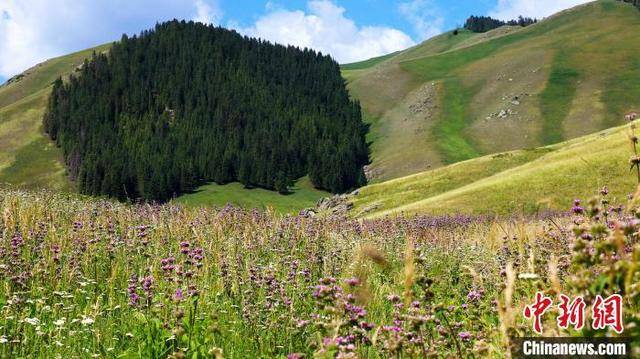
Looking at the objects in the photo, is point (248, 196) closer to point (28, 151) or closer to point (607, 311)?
point (28, 151)

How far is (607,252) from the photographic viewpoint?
2920mm

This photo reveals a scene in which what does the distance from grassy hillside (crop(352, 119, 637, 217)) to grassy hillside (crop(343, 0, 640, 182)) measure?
58.9 m

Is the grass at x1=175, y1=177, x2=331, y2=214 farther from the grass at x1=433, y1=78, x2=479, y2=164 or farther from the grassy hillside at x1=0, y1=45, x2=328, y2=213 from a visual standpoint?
the grass at x1=433, y1=78, x2=479, y2=164

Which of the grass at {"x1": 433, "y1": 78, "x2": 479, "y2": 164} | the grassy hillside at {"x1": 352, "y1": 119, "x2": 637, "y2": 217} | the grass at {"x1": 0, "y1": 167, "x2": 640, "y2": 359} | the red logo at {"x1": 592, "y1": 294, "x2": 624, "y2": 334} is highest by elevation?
the grass at {"x1": 433, "y1": 78, "x2": 479, "y2": 164}

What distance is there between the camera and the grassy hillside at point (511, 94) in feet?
430

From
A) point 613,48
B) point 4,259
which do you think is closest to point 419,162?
point 613,48

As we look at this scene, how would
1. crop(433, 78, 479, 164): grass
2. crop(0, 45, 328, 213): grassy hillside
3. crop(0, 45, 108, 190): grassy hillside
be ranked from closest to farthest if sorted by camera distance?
crop(433, 78, 479, 164): grass < crop(0, 45, 328, 213): grassy hillside < crop(0, 45, 108, 190): grassy hillside

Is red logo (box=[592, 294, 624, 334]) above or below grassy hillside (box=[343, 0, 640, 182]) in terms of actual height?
below

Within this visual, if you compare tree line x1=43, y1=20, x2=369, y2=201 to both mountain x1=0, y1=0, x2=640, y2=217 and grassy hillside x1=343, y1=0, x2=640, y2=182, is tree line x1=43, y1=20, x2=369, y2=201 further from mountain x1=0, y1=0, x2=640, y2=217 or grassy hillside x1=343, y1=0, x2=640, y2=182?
grassy hillside x1=343, y1=0, x2=640, y2=182

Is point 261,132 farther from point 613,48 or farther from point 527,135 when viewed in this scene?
point 613,48

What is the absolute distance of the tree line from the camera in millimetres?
144125

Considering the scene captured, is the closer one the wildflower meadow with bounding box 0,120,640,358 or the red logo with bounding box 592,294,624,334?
the red logo with bounding box 592,294,624,334

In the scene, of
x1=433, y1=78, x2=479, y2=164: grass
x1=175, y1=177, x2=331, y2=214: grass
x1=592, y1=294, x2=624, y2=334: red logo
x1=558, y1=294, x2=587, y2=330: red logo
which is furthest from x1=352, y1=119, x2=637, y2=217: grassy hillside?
x1=175, y1=177, x2=331, y2=214: grass

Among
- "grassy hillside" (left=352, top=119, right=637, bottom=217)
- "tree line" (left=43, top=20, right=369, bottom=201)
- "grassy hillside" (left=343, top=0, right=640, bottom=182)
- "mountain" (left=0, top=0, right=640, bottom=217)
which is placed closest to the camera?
"grassy hillside" (left=352, top=119, right=637, bottom=217)
